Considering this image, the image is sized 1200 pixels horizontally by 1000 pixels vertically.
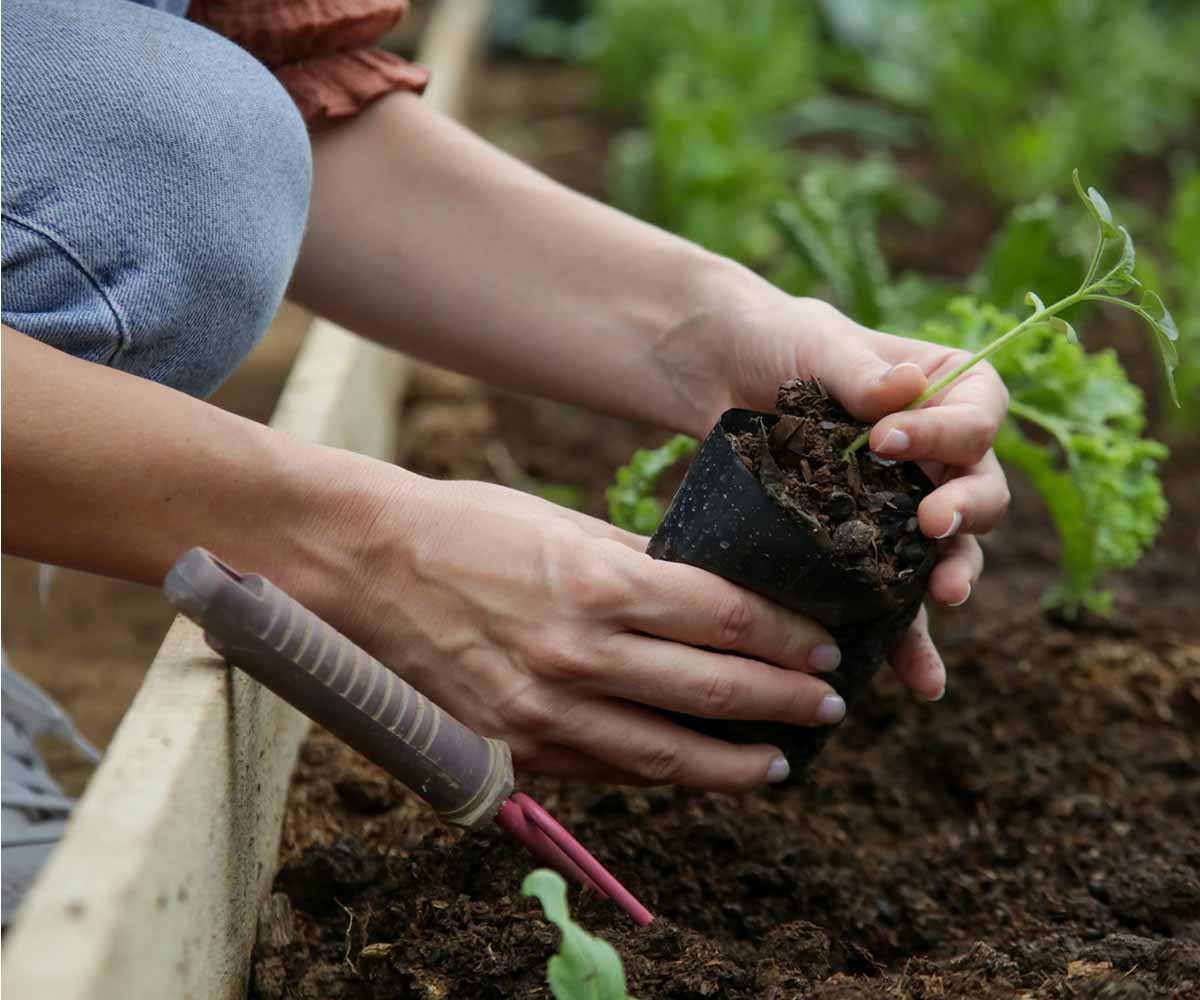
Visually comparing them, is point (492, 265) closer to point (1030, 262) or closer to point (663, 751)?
point (663, 751)

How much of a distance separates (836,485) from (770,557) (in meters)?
0.09

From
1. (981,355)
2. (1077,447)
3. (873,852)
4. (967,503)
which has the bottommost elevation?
(873,852)

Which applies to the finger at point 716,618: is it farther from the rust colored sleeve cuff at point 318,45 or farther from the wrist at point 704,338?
the rust colored sleeve cuff at point 318,45

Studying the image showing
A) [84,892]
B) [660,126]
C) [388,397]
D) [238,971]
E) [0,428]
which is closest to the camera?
[84,892]

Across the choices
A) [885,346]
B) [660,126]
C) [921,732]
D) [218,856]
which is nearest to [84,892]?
[218,856]

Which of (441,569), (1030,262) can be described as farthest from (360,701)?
(1030,262)

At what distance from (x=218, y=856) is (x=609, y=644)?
0.38 meters

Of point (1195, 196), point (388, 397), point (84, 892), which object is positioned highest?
point (1195, 196)

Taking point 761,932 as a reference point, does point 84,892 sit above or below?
above

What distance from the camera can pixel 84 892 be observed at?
0.94 m

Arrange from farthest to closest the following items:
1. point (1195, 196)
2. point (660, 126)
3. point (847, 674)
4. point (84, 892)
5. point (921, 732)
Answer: point (660, 126) < point (1195, 196) < point (921, 732) < point (847, 674) < point (84, 892)

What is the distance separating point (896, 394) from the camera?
1350 millimetres

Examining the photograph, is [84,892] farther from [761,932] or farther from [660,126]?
[660,126]

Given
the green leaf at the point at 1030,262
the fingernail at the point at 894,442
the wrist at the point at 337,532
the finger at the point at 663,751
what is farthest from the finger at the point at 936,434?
the green leaf at the point at 1030,262
